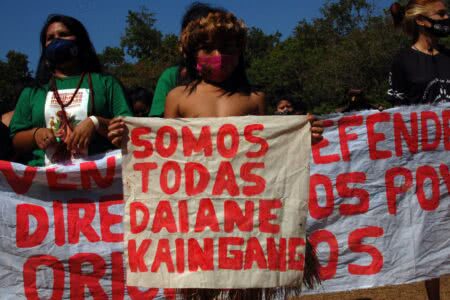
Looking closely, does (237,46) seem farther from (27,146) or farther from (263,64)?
(263,64)

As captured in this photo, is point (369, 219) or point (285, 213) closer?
point (285, 213)

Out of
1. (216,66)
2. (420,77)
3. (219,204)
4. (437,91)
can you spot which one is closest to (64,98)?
(216,66)

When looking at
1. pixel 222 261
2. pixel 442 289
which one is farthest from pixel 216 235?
pixel 442 289

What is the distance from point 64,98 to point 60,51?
235 mm

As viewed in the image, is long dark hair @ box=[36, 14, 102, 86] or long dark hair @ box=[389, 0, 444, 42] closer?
long dark hair @ box=[36, 14, 102, 86]

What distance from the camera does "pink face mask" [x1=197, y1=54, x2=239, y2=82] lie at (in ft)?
9.37

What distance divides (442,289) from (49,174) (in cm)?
303

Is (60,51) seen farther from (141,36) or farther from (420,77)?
(141,36)

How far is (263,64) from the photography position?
53.9m

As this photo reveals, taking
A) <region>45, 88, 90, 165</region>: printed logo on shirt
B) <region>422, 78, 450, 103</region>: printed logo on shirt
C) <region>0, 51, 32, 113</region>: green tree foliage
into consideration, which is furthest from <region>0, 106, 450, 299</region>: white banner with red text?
<region>0, 51, 32, 113</region>: green tree foliage

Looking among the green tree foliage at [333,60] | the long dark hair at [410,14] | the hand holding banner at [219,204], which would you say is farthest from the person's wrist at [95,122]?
the green tree foliage at [333,60]

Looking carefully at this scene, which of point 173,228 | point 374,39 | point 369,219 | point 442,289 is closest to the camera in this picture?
point 173,228

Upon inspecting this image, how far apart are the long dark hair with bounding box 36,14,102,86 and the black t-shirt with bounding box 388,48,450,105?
183 centimetres

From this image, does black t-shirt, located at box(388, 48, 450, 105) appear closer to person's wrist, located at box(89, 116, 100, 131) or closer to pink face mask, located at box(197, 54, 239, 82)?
pink face mask, located at box(197, 54, 239, 82)
